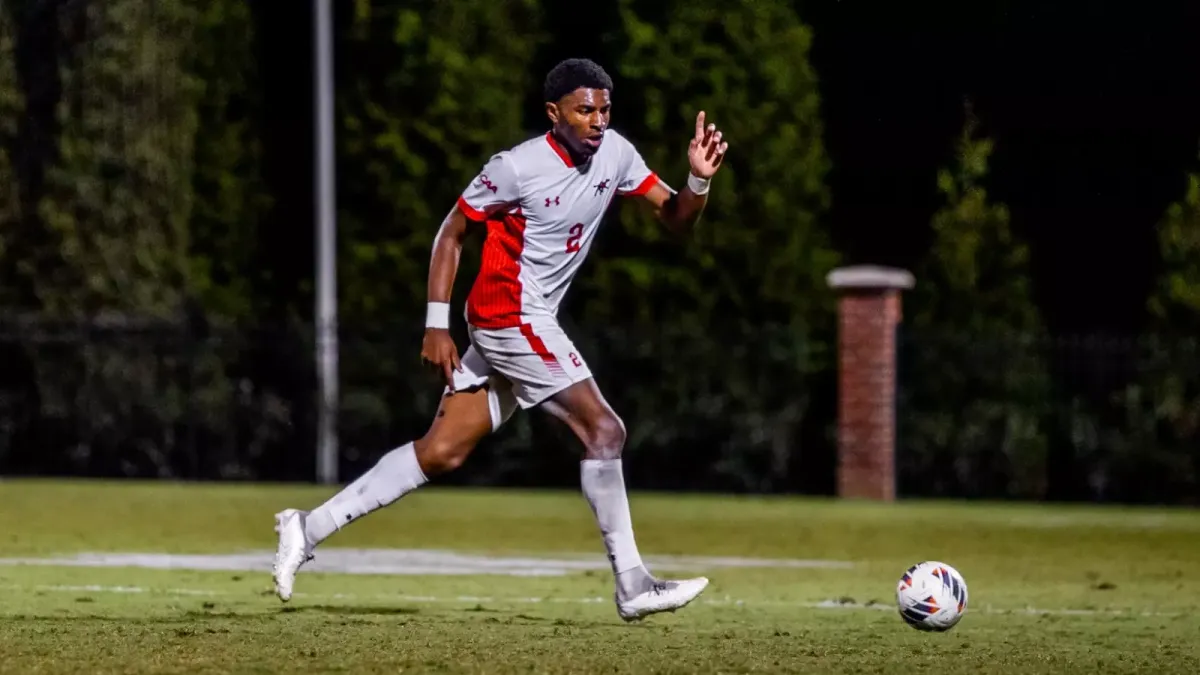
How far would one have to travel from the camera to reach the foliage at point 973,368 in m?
22.3

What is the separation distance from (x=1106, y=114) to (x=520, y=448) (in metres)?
7.69

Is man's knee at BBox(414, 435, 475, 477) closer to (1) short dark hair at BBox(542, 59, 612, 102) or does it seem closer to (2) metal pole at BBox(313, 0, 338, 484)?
(1) short dark hair at BBox(542, 59, 612, 102)

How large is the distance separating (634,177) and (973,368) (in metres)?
13.8

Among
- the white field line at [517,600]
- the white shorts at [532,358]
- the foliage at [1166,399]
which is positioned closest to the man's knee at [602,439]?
the white shorts at [532,358]

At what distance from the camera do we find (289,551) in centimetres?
864

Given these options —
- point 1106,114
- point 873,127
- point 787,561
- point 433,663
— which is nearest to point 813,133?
point 873,127

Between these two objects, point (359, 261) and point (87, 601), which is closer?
point (87, 601)

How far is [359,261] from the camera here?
81.9 ft

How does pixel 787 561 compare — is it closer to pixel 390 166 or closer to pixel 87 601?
pixel 87 601

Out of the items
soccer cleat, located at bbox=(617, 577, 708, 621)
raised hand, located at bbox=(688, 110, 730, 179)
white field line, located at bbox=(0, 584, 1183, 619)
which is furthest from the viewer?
white field line, located at bbox=(0, 584, 1183, 619)

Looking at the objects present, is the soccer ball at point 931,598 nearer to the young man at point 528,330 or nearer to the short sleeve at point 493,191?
the young man at point 528,330

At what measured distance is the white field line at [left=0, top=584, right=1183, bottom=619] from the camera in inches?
393

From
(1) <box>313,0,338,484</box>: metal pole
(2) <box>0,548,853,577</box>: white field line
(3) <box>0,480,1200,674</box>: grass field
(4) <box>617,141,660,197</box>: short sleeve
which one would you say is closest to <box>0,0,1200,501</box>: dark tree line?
(1) <box>313,0,338,484</box>: metal pole

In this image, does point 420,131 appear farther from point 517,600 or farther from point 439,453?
point 439,453
